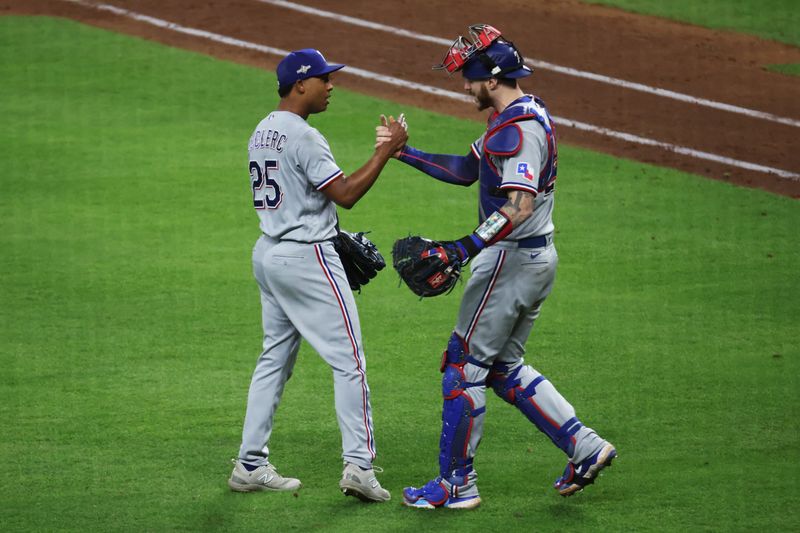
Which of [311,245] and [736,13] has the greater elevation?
[736,13]

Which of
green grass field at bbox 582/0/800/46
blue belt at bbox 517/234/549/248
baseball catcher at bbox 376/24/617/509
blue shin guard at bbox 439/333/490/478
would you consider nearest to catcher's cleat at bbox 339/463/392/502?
baseball catcher at bbox 376/24/617/509

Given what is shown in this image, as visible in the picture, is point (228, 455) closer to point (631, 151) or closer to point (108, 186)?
point (108, 186)

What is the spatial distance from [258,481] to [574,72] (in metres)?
9.46

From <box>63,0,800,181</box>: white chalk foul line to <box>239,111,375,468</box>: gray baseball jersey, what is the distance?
22.9 feet

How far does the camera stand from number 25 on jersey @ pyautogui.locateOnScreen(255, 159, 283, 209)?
557 cm

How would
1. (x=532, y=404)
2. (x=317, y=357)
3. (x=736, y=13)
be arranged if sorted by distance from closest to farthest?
(x=532, y=404) → (x=317, y=357) → (x=736, y=13)

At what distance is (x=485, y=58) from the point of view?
18.2ft

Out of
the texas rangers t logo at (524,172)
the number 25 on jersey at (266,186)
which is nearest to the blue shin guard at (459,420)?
the texas rangers t logo at (524,172)

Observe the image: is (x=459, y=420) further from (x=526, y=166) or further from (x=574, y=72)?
(x=574, y=72)

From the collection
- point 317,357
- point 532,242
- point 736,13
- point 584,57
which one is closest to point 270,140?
point 532,242

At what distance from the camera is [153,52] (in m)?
14.7

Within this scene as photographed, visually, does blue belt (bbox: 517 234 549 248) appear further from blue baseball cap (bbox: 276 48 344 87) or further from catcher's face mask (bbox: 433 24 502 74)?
blue baseball cap (bbox: 276 48 344 87)

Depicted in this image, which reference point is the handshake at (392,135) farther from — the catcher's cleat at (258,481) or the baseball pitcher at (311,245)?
the catcher's cleat at (258,481)

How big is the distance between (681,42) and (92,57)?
718 centimetres
